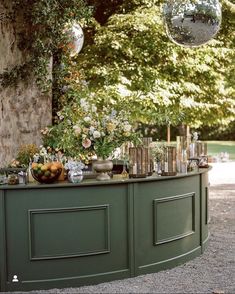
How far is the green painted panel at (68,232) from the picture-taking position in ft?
19.0

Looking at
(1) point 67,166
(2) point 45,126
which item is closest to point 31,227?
(1) point 67,166

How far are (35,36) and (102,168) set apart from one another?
2260 millimetres

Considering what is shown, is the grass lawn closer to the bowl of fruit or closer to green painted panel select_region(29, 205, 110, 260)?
green painted panel select_region(29, 205, 110, 260)

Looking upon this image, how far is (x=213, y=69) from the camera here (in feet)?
56.9

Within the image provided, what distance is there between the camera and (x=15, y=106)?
25.0 ft

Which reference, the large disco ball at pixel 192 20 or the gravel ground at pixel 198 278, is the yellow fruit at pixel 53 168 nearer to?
the gravel ground at pixel 198 278

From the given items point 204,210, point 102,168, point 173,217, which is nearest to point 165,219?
point 173,217

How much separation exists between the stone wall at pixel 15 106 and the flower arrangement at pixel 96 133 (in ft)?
4.42

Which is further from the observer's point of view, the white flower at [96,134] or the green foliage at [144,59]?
the green foliage at [144,59]

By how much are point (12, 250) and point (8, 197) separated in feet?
1.68

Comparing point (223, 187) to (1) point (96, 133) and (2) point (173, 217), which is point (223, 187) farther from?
(1) point (96, 133)

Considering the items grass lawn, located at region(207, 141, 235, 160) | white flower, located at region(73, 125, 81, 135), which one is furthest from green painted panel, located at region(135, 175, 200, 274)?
grass lawn, located at region(207, 141, 235, 160)

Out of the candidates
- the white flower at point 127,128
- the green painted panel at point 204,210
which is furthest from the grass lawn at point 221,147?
the white flower at point 127,128

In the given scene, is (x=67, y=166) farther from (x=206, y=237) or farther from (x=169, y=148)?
(x=206, y=237)
